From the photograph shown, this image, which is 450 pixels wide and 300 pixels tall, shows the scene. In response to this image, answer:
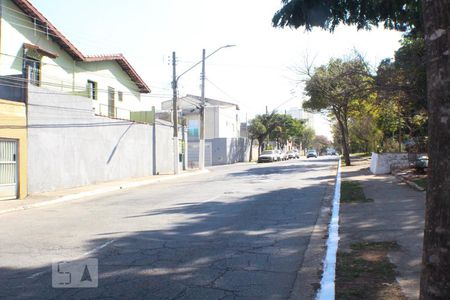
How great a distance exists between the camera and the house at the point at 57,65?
2272 cm

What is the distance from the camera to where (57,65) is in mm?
26906

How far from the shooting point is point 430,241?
345 cm

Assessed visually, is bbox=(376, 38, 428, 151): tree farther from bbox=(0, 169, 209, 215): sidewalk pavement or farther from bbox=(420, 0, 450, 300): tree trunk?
bbox=(420, 0, 450, 300): tree trunk

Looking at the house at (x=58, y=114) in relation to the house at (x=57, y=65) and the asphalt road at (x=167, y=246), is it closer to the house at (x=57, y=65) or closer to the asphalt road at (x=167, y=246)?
the house at (x=57, y=65)

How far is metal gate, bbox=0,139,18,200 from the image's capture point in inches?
651

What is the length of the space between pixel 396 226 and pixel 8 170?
42.8ft

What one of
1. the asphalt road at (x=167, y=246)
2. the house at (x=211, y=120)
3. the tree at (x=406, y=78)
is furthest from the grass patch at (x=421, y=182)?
the house at (x=211, y=120)

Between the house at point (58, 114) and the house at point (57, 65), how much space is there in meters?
0.05

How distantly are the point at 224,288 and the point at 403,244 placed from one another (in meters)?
Answer: 3.52

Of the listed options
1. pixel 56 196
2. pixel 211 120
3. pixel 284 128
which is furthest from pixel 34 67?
pixel 284 128

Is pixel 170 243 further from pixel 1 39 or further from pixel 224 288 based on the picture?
pixel 1 39

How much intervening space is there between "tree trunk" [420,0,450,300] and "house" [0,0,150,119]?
54.9ft

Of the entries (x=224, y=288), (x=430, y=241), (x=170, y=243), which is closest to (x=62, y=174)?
(x=170, y=243)

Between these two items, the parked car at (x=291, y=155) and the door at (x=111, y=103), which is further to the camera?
the parked car at (x=291, y=155)
